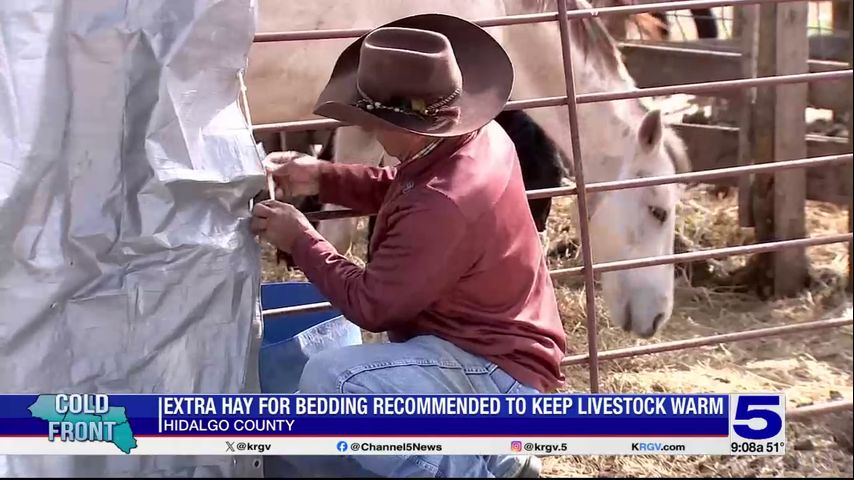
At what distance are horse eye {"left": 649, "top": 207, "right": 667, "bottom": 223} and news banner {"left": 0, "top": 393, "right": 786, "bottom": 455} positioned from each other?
1.87 meters

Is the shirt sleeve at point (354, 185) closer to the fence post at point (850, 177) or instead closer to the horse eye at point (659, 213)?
the horse eye at point (659, 213)

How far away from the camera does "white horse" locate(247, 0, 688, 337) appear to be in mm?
3572

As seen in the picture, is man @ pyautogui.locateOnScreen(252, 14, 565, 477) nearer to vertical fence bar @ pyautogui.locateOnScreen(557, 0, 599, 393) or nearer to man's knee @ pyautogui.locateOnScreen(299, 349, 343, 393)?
man's knee @ pyautogui.locateOnScreen(299, 349, 343, 393)

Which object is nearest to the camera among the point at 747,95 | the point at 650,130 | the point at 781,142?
the point at 650,130

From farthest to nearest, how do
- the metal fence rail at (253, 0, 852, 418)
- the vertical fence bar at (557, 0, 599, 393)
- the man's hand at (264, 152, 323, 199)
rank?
the vertical fence bar at (557, 0, 599, 393), the metal fence rail at (253, 0, 852, 418), the man's hand at (264, 152, 323, 199)

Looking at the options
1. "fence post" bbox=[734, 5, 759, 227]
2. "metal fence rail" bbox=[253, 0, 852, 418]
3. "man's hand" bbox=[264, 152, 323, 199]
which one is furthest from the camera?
"fence post" bbox=[734, 5, 759, 227]

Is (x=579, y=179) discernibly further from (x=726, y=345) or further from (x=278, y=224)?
(x=726, y=345)

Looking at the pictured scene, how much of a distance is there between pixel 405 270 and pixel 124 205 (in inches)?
21.6

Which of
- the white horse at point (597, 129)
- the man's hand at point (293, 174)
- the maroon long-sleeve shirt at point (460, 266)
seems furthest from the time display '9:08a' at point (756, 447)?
the white horse at point (597, 129)

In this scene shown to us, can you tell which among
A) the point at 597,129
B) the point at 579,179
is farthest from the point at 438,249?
the point at 597,129

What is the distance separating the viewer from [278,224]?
6.67 ft

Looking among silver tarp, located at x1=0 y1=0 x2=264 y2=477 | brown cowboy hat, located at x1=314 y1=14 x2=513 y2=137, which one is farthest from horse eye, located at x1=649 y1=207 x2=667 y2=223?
silver tarp, located at x1=0 y1=0 x2=264 y2=477

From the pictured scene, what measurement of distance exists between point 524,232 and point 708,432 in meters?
0.55

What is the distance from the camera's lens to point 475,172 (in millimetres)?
2004
